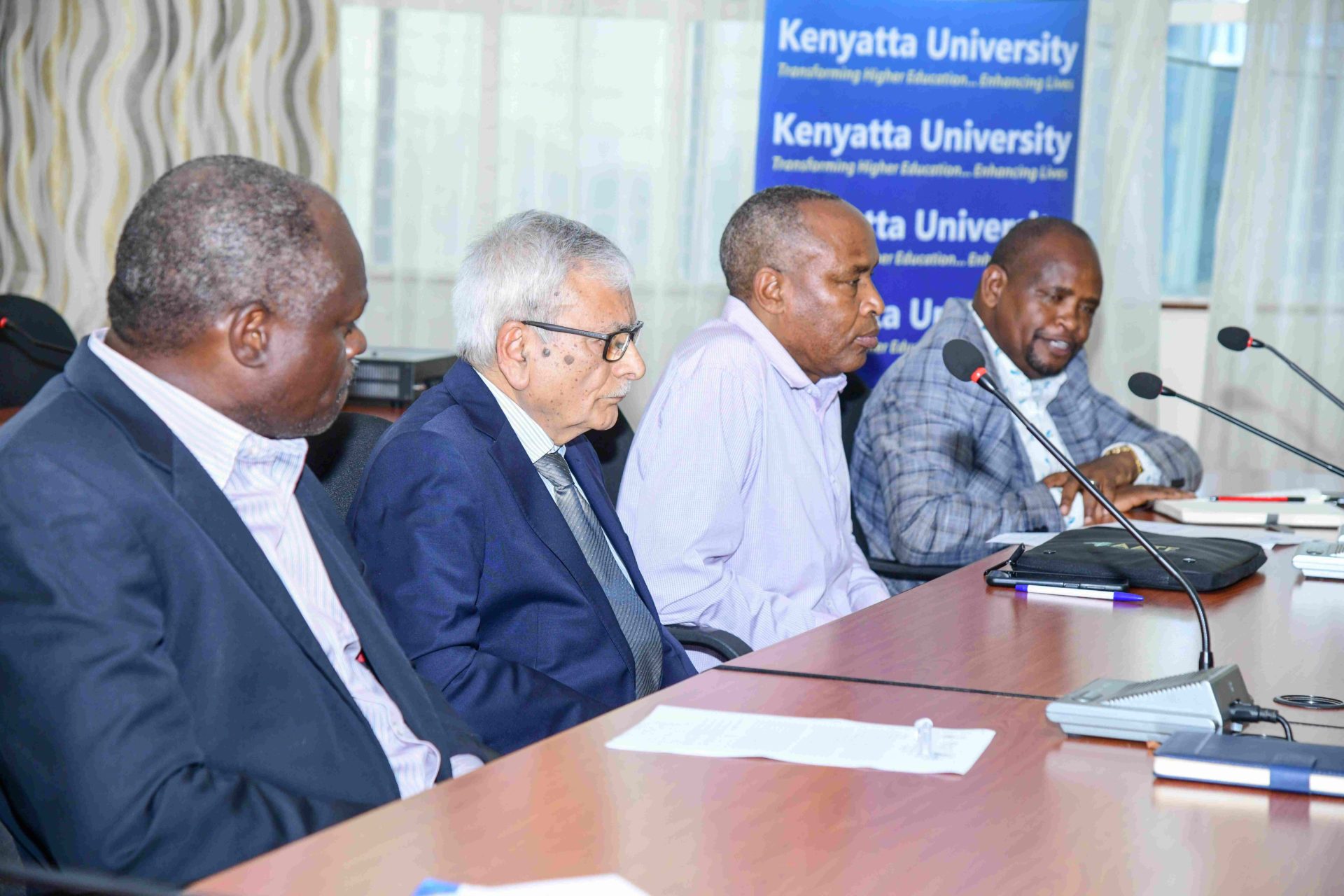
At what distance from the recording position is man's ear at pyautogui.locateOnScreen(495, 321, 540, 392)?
2.01m

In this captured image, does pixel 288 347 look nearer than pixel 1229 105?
Yes

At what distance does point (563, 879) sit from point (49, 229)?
472 cm

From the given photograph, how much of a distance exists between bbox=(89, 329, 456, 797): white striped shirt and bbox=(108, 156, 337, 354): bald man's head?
5 cm

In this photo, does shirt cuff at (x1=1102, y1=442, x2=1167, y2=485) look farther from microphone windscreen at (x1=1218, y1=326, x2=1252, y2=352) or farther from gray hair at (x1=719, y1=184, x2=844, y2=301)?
gray hair at (x1=719, y1=184, x2=844, y2=301)

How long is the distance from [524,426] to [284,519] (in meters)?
0.61

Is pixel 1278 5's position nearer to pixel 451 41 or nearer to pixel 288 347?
pixel 451 41

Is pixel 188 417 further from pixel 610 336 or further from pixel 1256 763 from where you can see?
pixel 1256 763

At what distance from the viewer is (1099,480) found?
3.08m

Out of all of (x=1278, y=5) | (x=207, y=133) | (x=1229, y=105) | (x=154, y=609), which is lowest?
(x=154, y=609)

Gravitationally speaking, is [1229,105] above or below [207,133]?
above

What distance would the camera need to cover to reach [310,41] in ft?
16.4

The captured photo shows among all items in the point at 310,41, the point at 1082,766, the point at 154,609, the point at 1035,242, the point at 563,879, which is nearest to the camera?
the point at 563,879

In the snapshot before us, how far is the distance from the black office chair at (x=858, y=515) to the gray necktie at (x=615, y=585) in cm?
87

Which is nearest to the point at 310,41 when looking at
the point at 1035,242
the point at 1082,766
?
the point at 1035,242
